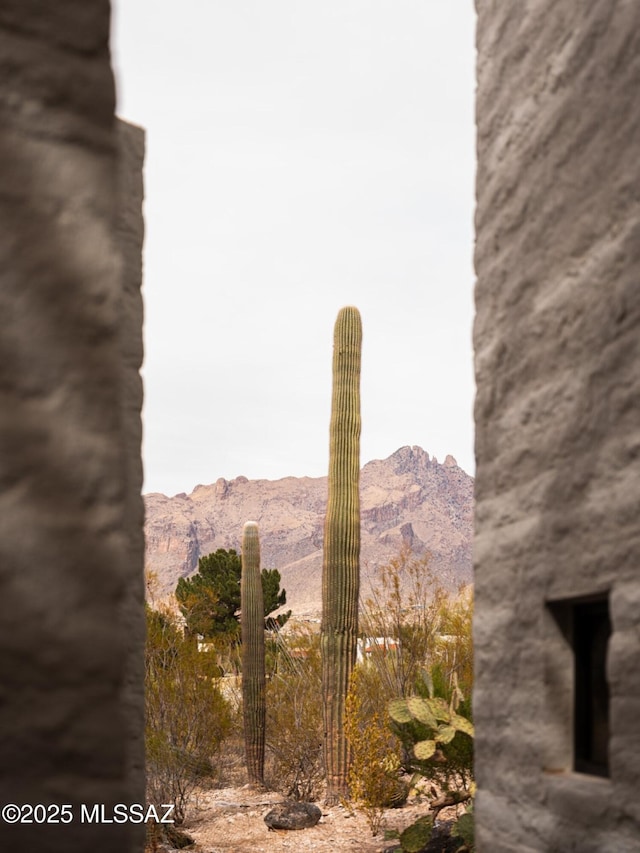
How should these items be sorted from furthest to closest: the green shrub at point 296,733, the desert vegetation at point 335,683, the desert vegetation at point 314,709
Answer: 1. the green shrub at point 296,733
2. the desert vegetation at point 335,683
3. the desert vegetation at point 314,709

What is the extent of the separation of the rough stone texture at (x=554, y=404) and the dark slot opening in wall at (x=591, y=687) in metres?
0.05

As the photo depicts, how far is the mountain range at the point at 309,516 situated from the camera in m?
109

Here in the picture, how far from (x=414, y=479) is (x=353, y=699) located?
373 feet

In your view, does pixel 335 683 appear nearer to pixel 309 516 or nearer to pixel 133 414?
pixel 133 414

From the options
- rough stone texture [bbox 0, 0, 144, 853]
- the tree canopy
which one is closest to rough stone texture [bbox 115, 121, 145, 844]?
rough stone texture [bbox 0, 0, 144, 853]

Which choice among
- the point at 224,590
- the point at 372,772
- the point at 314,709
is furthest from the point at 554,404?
Answer: the point at 224,590

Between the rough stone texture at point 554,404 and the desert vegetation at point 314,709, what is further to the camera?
the desert vegetation at point 314,709

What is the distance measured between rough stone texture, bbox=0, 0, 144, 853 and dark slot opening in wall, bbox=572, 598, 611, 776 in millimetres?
2338

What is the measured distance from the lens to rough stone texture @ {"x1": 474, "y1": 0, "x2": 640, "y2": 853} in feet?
10.3

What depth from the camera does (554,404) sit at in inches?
141

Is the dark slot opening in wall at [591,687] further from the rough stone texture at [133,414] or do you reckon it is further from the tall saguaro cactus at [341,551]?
the tall saguaro cactus at [341,551]

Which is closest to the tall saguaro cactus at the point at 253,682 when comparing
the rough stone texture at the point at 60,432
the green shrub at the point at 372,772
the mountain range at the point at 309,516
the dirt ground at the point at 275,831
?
the dirt ground at the point at 275,831

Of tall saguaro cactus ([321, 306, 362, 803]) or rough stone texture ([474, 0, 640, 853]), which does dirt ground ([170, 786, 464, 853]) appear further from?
rough stone texture ([474, 0, 640, 853])

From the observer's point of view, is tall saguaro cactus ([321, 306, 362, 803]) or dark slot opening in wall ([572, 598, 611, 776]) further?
tall saguaro cactus ([321, 306, 362, 803])
